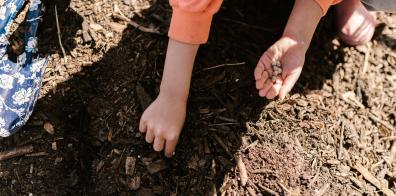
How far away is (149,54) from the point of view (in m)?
1.78

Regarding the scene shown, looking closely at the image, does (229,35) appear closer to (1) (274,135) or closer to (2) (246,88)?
(2) (246,88)

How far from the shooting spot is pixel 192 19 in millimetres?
1476

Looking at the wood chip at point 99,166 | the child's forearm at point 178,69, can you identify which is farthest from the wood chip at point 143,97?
the wood chip at point 99,166

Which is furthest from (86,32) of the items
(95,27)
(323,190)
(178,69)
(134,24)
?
(323,190)

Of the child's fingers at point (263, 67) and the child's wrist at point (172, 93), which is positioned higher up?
the child's fingers at point (263, 67)

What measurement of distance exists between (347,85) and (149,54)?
2.29 feet

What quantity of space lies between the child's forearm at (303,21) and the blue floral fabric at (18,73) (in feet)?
2.65

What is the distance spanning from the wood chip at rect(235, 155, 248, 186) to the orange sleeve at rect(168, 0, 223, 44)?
0.39 meters

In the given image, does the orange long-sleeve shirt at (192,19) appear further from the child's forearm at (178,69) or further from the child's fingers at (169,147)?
the child's fingers at (169,147)

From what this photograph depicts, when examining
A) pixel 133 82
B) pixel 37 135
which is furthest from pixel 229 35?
pixel 37 135

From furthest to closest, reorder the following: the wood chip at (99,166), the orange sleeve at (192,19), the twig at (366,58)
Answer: the twig at (366,58)
the wood chip at (99,166)
the orange sleeve at (192,19)

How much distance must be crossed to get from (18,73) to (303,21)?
36.0 inches

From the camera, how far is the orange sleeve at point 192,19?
144 centimetres

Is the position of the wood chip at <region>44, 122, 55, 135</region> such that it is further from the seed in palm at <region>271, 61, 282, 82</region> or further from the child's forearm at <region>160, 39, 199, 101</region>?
the seed in palm at <region>271, 61, 282, 82</region>
